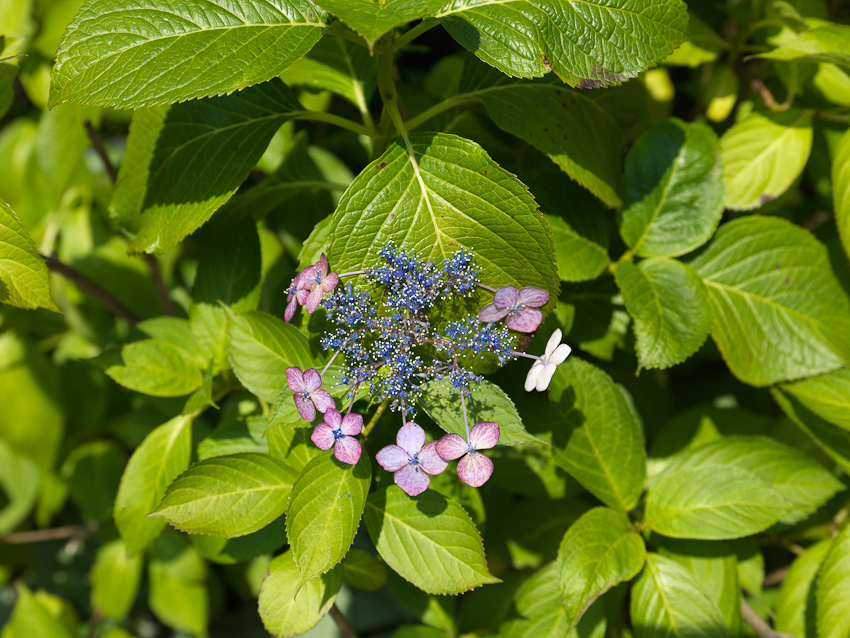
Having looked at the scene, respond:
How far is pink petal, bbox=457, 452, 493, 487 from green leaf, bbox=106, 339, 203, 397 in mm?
684

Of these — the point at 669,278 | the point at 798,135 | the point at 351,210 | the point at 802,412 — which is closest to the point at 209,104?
the point at 351,210

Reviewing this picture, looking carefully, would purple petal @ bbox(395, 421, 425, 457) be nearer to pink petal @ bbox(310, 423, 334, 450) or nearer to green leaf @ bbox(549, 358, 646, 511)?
pink petal @ bbox(310, 423, 334, 450)

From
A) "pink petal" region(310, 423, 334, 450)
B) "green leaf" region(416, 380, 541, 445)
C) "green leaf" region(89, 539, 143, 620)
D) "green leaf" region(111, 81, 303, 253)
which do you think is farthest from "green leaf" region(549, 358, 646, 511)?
"green leaf" region(89, 539, 143, 620)

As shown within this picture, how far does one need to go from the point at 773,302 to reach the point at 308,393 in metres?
1.02

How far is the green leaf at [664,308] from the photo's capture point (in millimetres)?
1197

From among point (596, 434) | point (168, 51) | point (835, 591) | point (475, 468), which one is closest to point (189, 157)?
point (168, 51)

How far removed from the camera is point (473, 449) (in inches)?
36.2

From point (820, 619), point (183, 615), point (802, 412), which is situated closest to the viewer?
point (820, 619)

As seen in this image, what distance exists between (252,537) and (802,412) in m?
1.21

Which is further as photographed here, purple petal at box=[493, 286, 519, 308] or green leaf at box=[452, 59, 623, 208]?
green leaf at box=[452, 59, 623, 208]

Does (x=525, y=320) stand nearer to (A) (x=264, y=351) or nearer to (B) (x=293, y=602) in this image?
(A) (x=264, y=351)

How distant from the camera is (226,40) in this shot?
0.97 meters

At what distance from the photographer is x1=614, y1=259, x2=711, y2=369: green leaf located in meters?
1.20

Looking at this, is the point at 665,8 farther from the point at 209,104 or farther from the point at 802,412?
the point at 802,412
